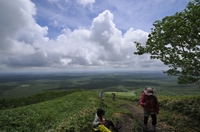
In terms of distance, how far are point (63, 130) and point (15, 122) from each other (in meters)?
5.83

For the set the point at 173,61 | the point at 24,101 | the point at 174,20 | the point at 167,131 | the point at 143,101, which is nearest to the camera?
the point at 143,101

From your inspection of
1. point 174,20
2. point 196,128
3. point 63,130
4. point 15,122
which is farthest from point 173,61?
point 15,122

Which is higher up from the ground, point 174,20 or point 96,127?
point 174,20

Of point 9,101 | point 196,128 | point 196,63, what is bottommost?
point 9,101

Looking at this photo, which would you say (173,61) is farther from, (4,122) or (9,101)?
(9,101)

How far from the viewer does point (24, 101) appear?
1452 inches

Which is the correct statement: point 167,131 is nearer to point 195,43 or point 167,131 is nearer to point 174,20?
point 195,43

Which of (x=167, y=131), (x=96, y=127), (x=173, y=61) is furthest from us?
(x=173, y=61)

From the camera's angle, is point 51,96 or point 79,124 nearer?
point 79,124

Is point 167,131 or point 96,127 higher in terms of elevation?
point 96,127

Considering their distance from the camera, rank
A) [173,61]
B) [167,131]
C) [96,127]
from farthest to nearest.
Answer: [173,61] < [167,131] < [96,127]

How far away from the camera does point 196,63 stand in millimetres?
13461

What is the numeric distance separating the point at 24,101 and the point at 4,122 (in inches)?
1138

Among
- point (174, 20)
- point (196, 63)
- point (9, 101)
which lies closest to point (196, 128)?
point (196, 63)
